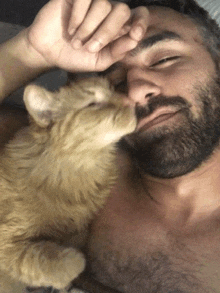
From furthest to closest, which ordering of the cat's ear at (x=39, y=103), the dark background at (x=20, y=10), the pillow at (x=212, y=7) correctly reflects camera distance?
the dark background at (x=20, y=10)
the pillow at (x=212, y=7)
the cat's ear at (x=39, y=103)

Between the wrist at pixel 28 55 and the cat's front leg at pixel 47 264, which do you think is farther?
the wrist at pixel 28 55

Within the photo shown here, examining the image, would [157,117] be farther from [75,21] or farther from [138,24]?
[75,21]

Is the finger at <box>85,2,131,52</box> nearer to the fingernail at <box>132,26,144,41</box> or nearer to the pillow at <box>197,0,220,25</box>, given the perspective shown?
the fingernail at <box>132,26,144,41</box>

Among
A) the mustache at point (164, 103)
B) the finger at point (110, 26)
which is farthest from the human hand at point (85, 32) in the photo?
the mustache at point (164, 103)

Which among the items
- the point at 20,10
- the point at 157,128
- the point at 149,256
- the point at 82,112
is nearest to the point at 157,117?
the point at 157,128

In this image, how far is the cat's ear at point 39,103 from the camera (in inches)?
40.9

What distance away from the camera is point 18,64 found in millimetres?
1393

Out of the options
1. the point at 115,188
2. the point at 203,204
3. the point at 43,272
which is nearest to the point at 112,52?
the point at 115,188

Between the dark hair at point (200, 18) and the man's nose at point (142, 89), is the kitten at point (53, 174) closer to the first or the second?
the man's nose at point (142, 89)

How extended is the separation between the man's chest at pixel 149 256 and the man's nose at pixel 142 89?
572 millimetres

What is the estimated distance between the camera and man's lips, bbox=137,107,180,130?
1163mm

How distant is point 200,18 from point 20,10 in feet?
4.81

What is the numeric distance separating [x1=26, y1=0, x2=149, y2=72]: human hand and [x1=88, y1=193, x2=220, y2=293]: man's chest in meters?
0.77

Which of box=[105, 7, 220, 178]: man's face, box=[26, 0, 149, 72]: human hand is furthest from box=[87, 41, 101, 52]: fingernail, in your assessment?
box=[105, 7, 220, 178]: man's face
